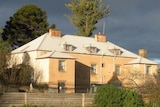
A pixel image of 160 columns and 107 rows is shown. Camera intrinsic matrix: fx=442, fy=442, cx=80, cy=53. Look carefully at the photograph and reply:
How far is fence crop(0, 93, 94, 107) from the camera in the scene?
31362 millimetres

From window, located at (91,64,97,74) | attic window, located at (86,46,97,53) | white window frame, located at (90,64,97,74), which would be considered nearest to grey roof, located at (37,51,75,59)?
attic window, located at (86,46,97,53)

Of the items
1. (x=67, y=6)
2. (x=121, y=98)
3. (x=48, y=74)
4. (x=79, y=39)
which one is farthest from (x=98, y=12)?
(x=121, y=98)

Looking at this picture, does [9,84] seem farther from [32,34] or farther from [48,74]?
[32,34]

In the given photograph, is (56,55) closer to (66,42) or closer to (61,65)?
(61,65)

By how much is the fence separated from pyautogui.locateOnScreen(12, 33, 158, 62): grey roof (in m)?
24.5

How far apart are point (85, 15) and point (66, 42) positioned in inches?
612

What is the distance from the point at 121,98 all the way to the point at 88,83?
30453mm

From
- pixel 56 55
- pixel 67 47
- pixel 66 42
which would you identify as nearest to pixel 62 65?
pixel 56 55

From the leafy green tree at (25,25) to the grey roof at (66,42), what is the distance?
1314 cm

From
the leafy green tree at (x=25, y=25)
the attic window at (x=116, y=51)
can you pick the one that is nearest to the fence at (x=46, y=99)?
the attic window at (x=116, y=51)

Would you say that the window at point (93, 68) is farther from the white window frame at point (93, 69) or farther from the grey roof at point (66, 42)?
the grey roof at point (66, 42)

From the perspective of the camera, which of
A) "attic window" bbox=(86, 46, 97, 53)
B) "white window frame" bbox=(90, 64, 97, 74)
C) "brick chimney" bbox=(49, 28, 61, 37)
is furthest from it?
"white window frame" bbox=(90, 64, 97, 74)

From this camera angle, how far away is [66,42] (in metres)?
64.1

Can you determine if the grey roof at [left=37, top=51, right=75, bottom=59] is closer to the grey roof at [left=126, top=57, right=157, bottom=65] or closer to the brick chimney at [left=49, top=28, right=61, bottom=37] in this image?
the brick chimney at [left=49, top=28, right=61, bottom=37]
